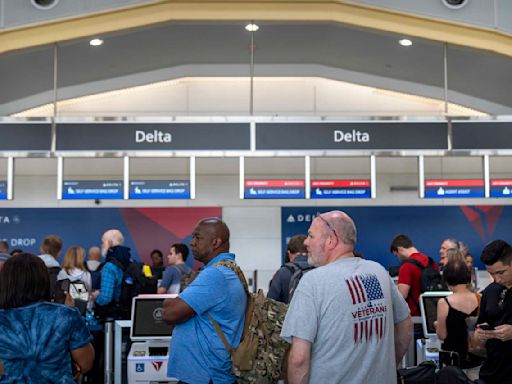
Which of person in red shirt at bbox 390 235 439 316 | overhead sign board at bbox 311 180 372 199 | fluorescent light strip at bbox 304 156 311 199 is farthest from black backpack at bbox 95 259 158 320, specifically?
overhead sign board at bbox 311 180 372 199

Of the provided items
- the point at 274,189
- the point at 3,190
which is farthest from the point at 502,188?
the point at 3,190

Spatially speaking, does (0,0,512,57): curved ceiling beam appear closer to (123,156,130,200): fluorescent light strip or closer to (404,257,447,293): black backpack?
(123,156,130,200): fluorescent light strip

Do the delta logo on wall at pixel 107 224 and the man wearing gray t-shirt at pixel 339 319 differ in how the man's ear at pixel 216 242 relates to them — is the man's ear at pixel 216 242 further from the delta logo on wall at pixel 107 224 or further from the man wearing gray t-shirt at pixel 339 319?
the delta logo on wall at pixel 107 224

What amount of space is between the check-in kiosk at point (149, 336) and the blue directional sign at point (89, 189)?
3719 millimetres

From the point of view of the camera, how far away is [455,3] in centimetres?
809

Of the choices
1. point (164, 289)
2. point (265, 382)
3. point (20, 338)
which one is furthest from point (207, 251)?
point (164, 289)

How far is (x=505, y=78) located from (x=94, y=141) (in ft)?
14.8

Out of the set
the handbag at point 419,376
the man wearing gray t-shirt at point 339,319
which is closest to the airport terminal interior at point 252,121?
the handbag at point 419,376

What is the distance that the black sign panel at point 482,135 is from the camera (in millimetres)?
8172

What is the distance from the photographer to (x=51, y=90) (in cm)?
970

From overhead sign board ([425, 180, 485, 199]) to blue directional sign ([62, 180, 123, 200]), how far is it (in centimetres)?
385

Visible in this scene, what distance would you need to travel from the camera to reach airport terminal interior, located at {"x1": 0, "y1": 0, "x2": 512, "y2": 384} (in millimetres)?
8047

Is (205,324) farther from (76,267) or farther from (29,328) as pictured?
(76,267)

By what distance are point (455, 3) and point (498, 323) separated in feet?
15.7
